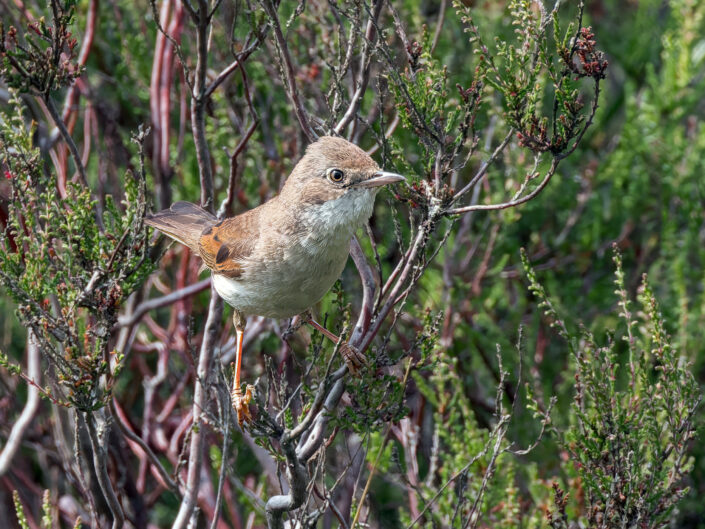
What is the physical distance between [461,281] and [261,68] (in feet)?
5.84

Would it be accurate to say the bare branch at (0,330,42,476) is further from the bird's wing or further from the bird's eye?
the bird's eye

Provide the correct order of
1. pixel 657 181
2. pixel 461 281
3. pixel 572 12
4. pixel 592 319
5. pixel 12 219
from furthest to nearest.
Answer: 1. pixel 572 12
2. pixel 657 181
3. pixel 592 319
4. pixel 461 281
5. pixel 12 219

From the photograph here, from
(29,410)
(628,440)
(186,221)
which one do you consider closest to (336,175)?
(186,221)

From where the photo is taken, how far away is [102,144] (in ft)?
18.2

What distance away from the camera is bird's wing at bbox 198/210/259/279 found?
3.41 meters

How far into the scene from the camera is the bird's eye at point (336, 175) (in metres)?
3.05

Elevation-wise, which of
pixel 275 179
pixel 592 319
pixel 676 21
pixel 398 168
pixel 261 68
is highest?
pixel 676 21

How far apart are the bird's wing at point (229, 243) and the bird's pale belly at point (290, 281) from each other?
0.10 m

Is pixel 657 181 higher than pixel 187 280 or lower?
higher

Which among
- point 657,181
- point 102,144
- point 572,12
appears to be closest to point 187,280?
point 102,144

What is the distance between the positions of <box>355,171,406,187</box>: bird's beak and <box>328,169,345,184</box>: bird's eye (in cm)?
8

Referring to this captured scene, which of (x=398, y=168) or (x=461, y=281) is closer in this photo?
(x=398, y=168)

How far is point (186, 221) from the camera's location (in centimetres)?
390

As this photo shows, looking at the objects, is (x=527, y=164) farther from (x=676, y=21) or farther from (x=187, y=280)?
(x=187, y=280)
